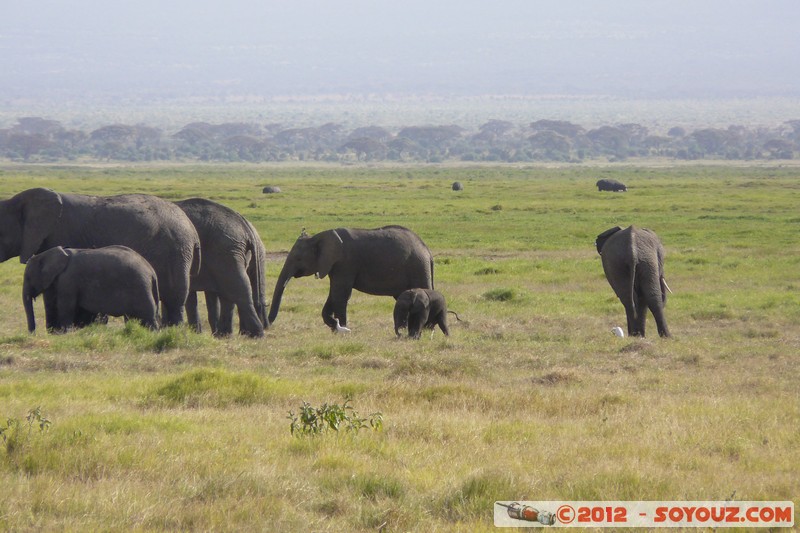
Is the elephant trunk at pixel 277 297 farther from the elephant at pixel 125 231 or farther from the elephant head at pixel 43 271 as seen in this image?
the elephant head at pixel 43 271

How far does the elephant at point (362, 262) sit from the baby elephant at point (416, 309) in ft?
5.51

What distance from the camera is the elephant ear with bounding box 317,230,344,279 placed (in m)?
18.8

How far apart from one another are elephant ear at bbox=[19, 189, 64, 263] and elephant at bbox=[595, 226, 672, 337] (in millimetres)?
8547

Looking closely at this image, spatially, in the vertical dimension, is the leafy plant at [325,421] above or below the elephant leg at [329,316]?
above

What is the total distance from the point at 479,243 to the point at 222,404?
24654 millimetres

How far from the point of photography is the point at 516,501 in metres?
7.79

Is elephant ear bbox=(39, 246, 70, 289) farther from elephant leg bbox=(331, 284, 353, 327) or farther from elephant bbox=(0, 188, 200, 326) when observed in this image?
elephant leg bbox=(331, 284, 353, 327)

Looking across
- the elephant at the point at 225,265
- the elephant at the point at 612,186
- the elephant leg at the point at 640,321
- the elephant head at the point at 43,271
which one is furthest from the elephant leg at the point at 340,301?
the elephant at the point at 612,186

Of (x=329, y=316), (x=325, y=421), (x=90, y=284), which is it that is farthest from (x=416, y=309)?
(x=325, y=421)

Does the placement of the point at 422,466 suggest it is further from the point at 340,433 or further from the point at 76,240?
the point at 76,240

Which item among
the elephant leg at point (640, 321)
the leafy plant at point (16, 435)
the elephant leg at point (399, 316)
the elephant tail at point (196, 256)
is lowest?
the elephant leg at point (640, 321)

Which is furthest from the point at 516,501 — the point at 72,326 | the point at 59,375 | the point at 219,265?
the point at 219,265

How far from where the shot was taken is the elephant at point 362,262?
Result: 61.9 ft

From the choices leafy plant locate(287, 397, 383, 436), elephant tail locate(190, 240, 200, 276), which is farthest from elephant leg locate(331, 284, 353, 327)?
leafy plant locate(287, 397, 383, 436)
